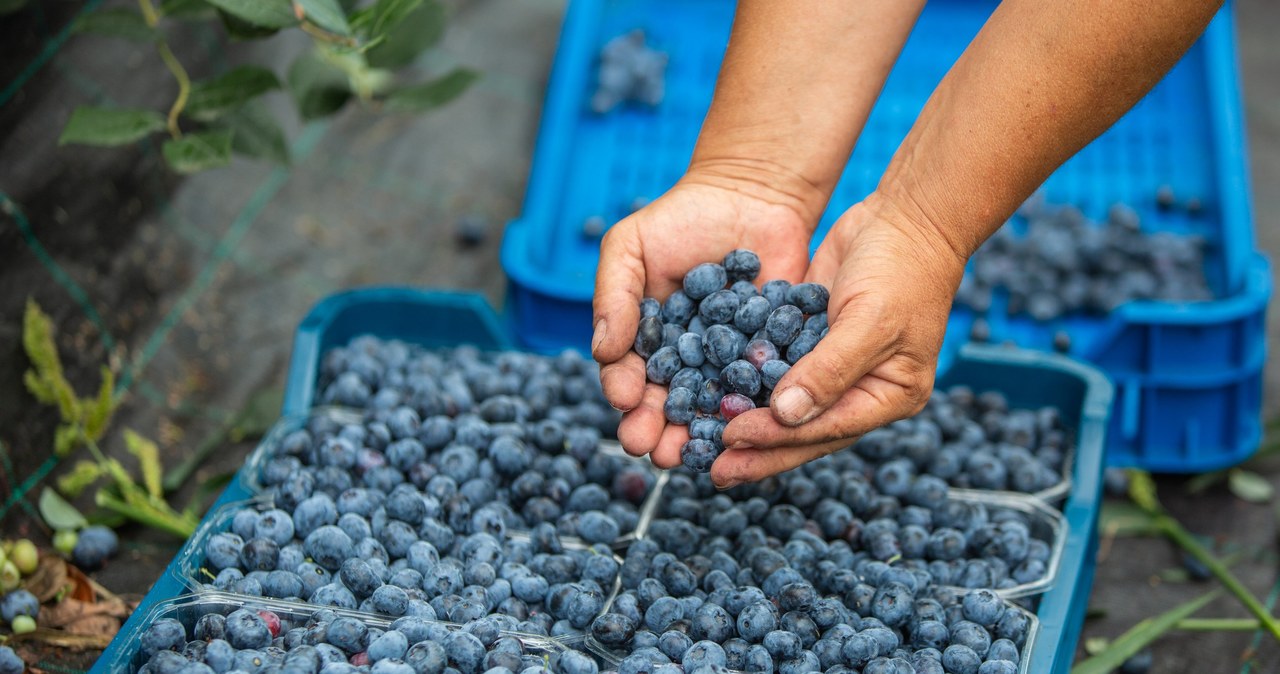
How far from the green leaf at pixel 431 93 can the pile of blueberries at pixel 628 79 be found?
0.70 metres

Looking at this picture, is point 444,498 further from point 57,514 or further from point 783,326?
point 57,514

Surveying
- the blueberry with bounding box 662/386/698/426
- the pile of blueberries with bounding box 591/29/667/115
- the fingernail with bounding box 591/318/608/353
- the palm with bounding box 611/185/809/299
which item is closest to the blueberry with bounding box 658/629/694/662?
the blueberry with bounding box 662/386/698/426

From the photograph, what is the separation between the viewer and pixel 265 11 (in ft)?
5.17

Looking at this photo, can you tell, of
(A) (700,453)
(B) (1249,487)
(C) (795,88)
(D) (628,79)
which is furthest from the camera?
(D) (628,79)

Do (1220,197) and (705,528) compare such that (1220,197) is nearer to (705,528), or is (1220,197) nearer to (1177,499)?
(1177,499)

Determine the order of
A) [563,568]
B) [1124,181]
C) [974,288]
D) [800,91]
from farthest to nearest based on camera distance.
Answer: [1124,181], [974,288], [800,91], [563,568]

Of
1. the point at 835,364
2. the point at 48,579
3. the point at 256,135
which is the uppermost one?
the point at 256,135

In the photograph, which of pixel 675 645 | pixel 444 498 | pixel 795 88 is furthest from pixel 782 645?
pixel 795 88

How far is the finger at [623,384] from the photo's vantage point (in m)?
1.37

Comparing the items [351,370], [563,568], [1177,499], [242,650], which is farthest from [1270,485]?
[242,650]

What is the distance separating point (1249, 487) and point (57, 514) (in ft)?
7.07

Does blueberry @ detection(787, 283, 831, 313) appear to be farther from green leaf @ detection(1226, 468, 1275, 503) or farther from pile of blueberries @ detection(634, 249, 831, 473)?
green leaf @ detection(1226, 468, 1275, 503)

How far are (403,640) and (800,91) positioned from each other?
90cm

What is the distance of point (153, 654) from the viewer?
1.25m
